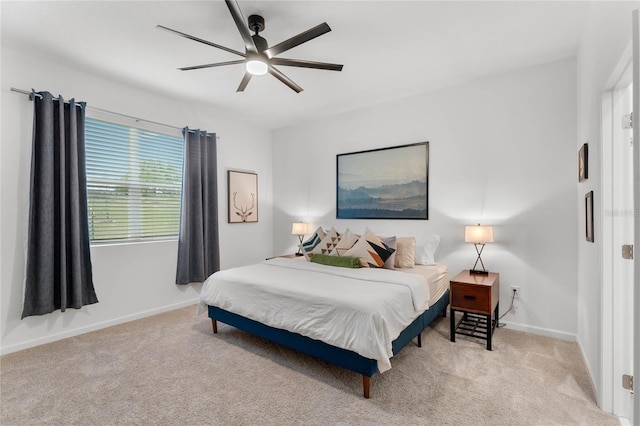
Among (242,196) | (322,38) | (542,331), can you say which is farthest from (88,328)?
(542,331)

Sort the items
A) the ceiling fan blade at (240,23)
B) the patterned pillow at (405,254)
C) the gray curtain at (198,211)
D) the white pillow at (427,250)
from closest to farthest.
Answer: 1. the ceiling fan blade at (240,23)
2. the patterned pillow at (405,254)
3. the white pillow at (427,250)
4. the gray curtain at (198,211)

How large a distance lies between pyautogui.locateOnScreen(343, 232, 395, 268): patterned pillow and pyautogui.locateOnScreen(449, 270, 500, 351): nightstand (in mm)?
697

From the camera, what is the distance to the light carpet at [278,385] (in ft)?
6.27

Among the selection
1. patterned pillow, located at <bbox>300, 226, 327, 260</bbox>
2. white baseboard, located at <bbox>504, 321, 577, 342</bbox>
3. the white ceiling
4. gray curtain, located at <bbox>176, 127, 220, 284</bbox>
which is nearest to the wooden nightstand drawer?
white baseboard, located at <bbox>504, 321, 577, 342</bbox>

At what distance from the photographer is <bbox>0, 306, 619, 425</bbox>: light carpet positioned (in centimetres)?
191

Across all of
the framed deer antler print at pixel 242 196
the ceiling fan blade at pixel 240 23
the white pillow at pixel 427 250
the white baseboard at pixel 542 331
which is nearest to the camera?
the ceiling fan blade at pixel 240 23

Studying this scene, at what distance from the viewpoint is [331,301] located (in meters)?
2.24

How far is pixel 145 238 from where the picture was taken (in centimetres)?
384

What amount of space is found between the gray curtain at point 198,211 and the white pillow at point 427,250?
2.73 m

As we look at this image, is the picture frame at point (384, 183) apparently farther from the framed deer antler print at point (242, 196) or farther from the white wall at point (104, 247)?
the white wall at point (104, 247)

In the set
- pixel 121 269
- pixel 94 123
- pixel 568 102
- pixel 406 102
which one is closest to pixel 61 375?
pixel 121 269

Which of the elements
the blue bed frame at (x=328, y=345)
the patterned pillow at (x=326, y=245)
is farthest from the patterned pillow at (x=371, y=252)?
the blue bed frame at (x=328, y=345)

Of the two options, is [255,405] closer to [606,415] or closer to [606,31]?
[606,415]

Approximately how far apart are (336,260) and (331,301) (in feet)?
3.77
